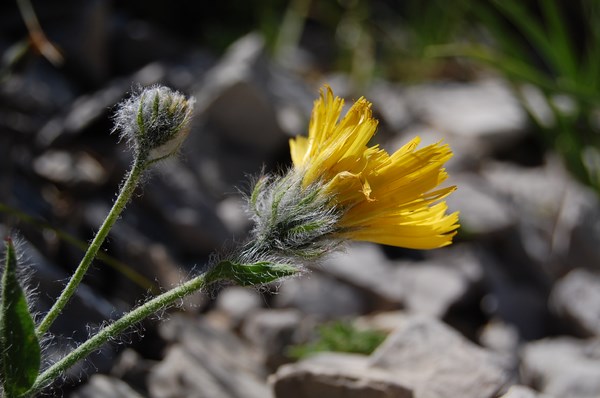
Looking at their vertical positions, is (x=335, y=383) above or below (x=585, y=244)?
below

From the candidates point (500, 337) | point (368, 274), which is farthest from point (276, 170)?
point (500, 337)

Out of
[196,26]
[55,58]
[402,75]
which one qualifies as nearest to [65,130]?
[55,58]

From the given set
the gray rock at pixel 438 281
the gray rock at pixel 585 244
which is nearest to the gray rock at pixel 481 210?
the gray rock at pixel 438 281

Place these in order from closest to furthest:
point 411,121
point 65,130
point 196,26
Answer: point 65,130 < point 411,121 < point 196,26

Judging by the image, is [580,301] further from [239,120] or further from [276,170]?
[239,120]

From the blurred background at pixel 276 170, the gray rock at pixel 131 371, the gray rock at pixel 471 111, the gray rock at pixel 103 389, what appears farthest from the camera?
the gray rock at pixel 471 111

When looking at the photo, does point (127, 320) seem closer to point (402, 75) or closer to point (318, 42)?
point (402, 75)

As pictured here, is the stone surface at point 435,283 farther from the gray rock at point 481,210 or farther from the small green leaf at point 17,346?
the small green leaf at point 17,346
